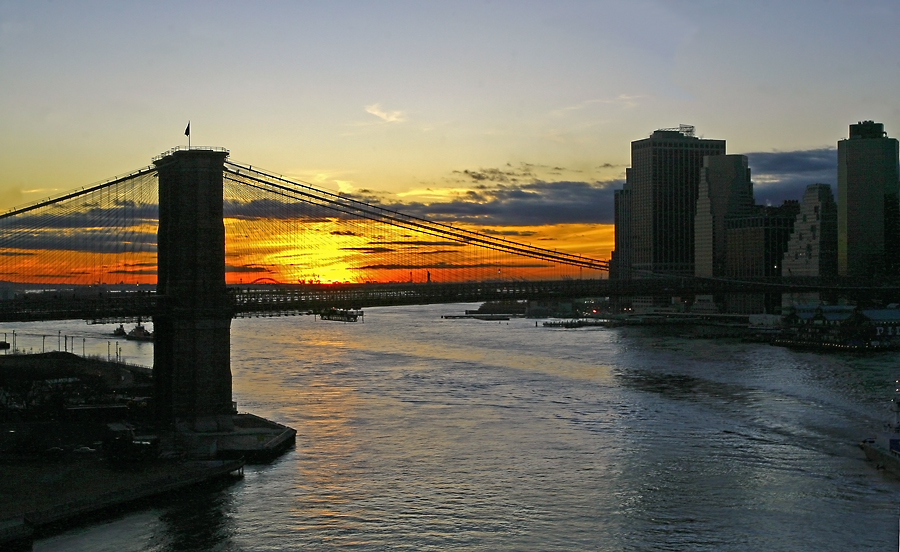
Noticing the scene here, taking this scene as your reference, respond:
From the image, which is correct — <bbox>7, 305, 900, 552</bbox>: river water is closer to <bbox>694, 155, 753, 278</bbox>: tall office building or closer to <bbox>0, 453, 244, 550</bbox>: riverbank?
<bbox>0, 453, 244, 550</bbox>: riverbank

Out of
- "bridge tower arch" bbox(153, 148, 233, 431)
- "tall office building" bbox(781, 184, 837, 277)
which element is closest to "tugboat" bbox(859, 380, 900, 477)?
"bridge tower arch" bbox(153, 148, 233, 431)

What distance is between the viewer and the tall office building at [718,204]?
591 ft

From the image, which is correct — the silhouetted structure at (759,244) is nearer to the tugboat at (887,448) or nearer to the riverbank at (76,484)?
the tugboat at (887,448)

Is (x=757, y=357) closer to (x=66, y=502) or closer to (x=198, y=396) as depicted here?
(x=198, y=396)

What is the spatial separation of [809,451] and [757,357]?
144ft

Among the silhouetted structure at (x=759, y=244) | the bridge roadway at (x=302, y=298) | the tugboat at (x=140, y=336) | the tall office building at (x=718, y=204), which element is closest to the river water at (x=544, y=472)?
the bridge roadway at (x=302, y=298)

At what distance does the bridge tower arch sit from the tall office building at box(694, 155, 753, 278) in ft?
520

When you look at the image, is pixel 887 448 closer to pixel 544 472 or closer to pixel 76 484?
pixel 544 472

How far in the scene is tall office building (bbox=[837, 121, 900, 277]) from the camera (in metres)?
152

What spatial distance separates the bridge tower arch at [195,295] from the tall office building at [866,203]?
13952 cm

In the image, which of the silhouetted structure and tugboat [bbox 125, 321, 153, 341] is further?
the silhouetted structure

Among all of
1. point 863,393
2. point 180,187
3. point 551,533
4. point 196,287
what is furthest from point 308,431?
point 863,393

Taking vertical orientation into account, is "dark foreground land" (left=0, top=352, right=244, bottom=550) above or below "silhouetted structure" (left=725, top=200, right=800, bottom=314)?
below

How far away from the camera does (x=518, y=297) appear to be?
4700 cm
